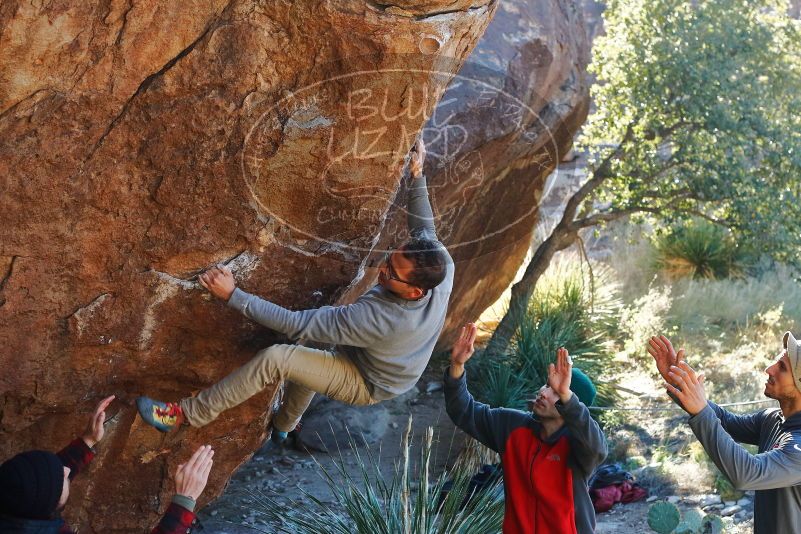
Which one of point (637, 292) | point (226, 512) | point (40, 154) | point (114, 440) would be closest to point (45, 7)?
point (40, 154)

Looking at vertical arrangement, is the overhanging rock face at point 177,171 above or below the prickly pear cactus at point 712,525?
above

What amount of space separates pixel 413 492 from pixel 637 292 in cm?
724

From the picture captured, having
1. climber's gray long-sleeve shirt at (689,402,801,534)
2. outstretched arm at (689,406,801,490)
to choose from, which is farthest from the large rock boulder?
outstretched arm at (689,406,801,490)

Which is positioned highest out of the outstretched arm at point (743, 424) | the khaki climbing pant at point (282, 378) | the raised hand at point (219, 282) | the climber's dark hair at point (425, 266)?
the climber's dark hair at point (425, 266)

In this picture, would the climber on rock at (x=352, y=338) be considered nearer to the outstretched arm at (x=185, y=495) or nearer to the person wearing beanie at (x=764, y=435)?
the outstretched arm at (x=185, y=495)

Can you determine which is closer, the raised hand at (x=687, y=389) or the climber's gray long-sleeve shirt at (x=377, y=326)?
the raised hand at (x=687, y=389)

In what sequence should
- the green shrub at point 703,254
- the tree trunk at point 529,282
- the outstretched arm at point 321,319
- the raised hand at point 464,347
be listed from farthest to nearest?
the green shrub at point 703,254 < the tree trunk at point 529,282 < the raised hand at point 464,347 < the outstretched arm at point 321,319

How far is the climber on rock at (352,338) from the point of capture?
14.8ft

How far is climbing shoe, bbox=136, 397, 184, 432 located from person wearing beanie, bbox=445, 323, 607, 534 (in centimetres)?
132

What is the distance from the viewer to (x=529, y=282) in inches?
403

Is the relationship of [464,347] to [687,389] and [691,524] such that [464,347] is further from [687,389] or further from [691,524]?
[691,524]

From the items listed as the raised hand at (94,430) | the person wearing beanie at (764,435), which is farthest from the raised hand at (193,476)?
the person wearing beanie at (764,435)

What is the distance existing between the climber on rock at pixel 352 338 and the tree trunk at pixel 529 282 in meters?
5.21

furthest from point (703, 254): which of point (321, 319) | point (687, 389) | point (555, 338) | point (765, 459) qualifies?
point (687, 389)
